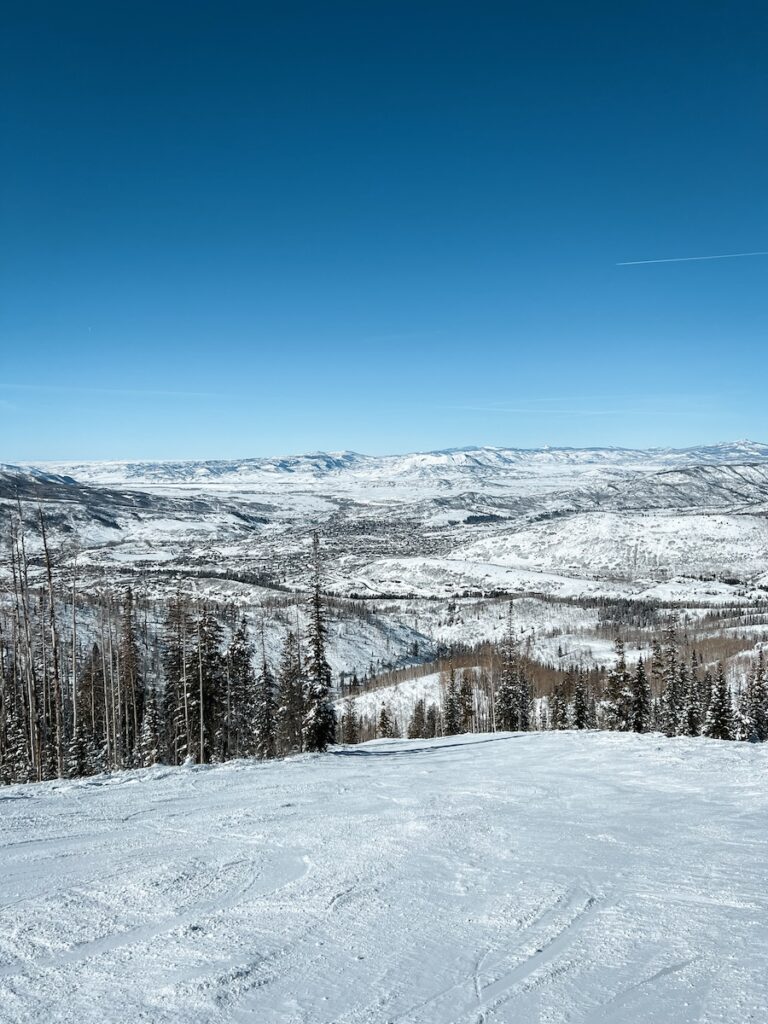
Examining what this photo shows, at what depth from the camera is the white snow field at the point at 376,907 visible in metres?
4.75

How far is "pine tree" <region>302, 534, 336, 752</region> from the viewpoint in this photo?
30359 mm

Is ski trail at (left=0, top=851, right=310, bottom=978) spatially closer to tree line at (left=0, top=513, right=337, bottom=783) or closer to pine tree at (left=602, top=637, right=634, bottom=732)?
tree line at (left=0, top=513, right=337, bottom=783)

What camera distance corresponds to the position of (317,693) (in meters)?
31.0

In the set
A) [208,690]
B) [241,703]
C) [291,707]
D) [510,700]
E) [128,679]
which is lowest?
[510,700]

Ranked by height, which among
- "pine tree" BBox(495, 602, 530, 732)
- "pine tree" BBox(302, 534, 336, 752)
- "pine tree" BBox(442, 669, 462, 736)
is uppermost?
"pine tree" BBox(302, 534, 336, 752)

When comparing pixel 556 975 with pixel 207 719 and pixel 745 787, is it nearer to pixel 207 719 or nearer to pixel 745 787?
pixel 745 787

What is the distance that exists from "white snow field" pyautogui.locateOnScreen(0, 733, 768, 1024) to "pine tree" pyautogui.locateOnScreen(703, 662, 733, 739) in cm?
3388

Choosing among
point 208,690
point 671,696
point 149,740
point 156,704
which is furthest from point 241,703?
point 671,696

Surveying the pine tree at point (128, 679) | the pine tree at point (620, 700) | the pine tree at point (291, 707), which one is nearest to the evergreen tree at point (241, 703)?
the pine tree at point (291, 707)

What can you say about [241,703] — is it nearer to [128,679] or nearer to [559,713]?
[128,679]

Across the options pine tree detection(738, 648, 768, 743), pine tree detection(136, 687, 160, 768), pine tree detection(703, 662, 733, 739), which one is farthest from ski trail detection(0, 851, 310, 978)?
pine tree detection(738, 648, 768, 743)

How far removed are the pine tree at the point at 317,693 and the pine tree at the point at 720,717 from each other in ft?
86.9

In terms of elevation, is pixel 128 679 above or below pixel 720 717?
above

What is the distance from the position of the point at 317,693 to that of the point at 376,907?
25.1 metres
